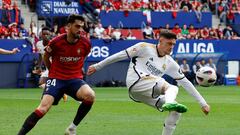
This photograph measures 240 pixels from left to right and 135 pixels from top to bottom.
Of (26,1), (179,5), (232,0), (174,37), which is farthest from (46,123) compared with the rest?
(232,0)

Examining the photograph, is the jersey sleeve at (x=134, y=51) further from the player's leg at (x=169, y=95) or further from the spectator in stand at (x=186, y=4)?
the spectator in stand at (x=186, y=4)

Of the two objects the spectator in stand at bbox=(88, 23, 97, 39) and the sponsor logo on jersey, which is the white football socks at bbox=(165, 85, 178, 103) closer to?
the sponsor logo on jersey

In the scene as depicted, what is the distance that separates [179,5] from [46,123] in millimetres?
31346

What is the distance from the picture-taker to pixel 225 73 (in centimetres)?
4322

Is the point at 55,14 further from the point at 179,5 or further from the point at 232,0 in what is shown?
the point at 232,0

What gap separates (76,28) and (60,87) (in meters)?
1.07

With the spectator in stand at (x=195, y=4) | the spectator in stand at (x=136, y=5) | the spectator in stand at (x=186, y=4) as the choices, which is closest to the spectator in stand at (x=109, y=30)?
the spectator in stand at (x=136, y=5)

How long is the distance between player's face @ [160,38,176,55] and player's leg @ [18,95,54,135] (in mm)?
2103

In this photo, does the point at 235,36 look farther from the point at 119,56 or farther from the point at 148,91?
the point at 148,91

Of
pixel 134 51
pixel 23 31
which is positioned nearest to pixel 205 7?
pixel 23 31

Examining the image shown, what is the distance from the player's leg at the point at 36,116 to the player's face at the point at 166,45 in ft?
6.90

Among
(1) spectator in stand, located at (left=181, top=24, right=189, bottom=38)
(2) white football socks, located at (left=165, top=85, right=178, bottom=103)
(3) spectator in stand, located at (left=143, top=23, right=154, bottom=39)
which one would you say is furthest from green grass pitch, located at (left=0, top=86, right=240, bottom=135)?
(1) spectator in stand, located at (left=181, top=24, right=189, bottom=38)

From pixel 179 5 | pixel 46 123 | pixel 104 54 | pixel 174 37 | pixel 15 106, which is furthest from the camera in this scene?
pixel 179 5

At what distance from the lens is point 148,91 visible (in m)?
12.7
